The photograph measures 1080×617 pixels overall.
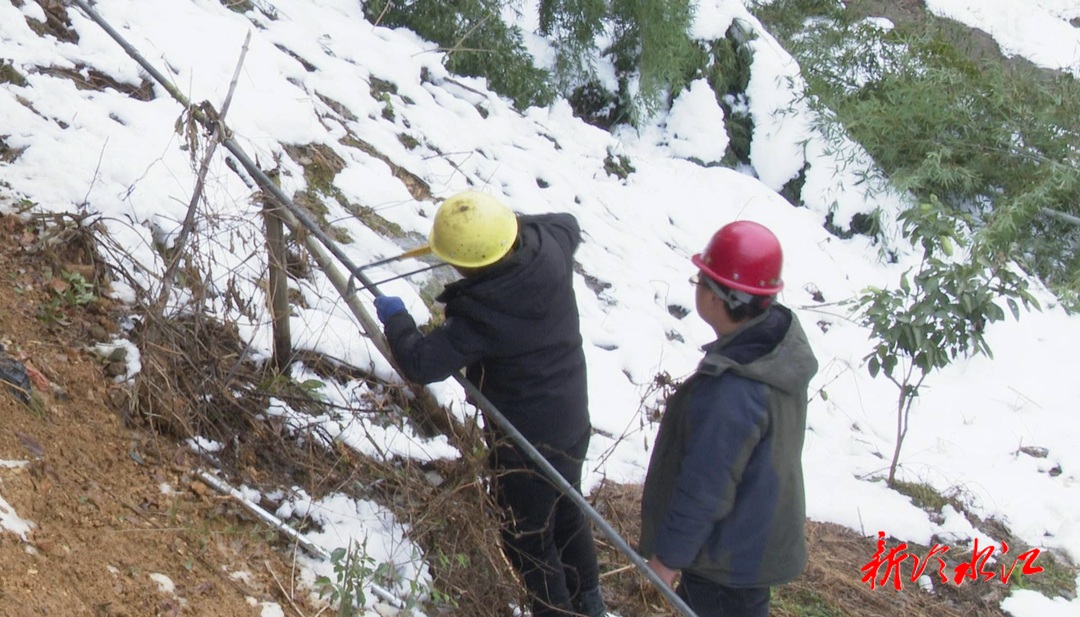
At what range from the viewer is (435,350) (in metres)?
2.81

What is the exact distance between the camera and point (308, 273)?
12.4 ft

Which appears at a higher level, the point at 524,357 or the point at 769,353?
the point at 769,353

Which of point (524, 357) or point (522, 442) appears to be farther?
point (524, 357)

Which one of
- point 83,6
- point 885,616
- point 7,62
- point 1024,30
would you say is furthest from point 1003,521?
point 1024,30

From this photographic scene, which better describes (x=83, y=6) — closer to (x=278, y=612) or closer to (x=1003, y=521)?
(x=278, y=612)

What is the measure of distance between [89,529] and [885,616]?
9.90 feet

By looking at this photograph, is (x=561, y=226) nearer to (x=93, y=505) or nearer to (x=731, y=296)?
(x=731, y=296)

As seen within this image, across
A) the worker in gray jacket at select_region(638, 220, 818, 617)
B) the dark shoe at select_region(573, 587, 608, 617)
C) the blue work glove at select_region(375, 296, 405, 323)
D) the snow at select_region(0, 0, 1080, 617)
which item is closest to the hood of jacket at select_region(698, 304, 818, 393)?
the worker in gray jacket at select_region(638, 220, 818, 617)

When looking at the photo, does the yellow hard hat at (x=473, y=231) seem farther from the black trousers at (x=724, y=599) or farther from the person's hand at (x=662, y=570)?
the black trousers at (x=724, y=599)

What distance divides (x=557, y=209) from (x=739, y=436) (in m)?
3.82

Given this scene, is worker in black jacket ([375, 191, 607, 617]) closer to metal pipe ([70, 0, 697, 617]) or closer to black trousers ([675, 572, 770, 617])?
metal pipe ([70, 0, 697, 617])

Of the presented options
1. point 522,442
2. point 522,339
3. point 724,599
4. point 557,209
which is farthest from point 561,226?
point 557,209

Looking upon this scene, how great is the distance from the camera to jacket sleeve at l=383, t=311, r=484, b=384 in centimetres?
281

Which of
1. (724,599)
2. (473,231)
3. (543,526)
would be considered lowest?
(543,526)
